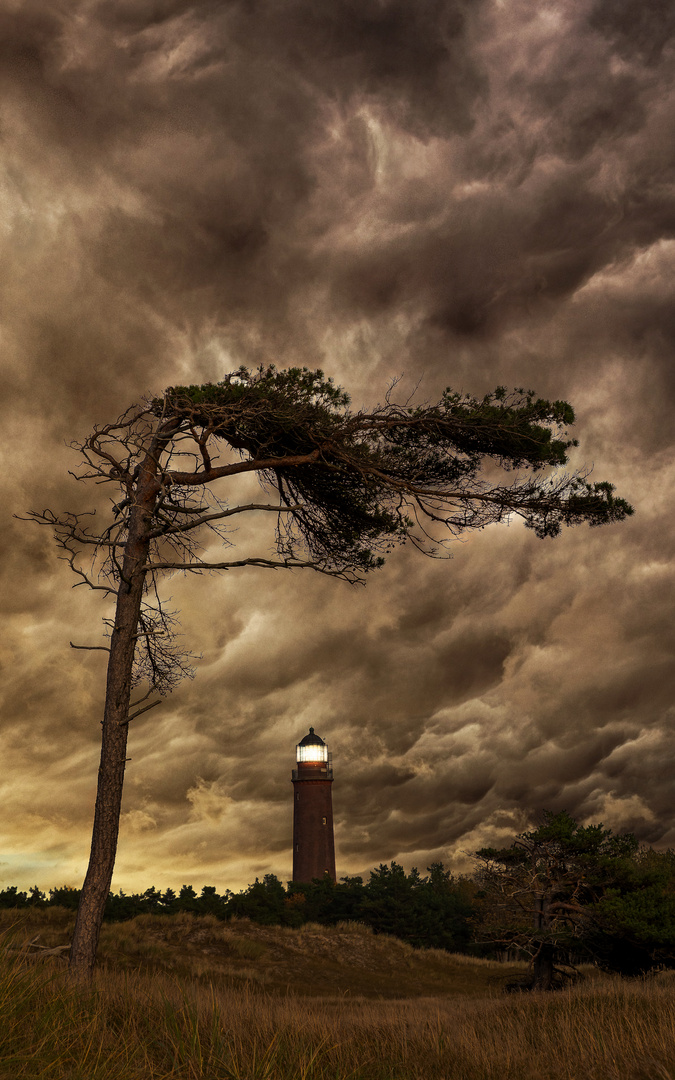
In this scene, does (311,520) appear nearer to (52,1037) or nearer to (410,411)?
(410,411)

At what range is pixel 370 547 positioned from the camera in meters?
15.0

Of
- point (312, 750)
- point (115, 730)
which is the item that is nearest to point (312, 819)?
point (312, 750)

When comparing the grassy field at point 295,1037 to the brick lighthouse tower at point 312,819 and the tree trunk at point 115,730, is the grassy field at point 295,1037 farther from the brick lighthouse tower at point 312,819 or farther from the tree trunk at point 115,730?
the brick lighthouse tower at point 312,819

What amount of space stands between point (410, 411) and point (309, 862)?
38154 millimetres

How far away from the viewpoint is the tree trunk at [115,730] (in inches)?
424

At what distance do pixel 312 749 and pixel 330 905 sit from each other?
15433mm

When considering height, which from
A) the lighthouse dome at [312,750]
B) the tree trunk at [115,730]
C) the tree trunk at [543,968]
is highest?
the lighthouse dome at [312,750]

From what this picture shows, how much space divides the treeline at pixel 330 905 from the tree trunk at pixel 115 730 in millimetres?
14704

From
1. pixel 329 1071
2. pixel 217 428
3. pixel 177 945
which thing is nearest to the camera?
pixel 329 1071

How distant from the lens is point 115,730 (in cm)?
1155

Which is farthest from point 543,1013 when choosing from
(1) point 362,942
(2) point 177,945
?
(1) point 362,942

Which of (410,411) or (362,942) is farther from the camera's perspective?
(362,942)

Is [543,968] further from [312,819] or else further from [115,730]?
[312,819]

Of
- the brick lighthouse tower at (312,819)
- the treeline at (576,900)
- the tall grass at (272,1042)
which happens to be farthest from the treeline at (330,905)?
the tall grass at (272,1042)
